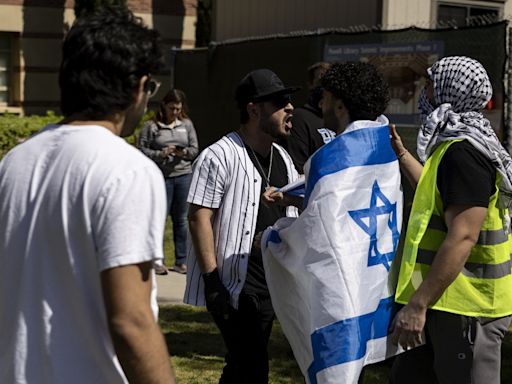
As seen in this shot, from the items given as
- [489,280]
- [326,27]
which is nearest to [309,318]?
[489,280]

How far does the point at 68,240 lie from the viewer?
2.61 m

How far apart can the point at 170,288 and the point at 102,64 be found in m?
7.33

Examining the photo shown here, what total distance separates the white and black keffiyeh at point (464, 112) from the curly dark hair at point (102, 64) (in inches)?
66.5

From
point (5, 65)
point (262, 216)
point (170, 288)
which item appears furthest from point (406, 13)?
point (5, 65)

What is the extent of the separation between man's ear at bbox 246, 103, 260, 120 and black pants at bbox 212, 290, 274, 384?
854 millimetres

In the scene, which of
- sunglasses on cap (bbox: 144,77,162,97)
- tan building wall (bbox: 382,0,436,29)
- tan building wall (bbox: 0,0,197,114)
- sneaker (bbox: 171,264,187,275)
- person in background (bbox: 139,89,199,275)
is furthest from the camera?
tan building wall (bbox: 0,0,197,114)

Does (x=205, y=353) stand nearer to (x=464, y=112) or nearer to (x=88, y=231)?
(x=464, y=112)

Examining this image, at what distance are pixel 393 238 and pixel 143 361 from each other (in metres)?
2.00

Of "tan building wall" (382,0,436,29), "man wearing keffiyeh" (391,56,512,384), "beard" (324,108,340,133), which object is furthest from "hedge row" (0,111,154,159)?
"man wearing keffiyeh" (391,56,512,384)

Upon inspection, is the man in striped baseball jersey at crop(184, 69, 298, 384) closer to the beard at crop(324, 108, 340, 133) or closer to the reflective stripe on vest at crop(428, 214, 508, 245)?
the beard at crop(324, 108, 340, 133)

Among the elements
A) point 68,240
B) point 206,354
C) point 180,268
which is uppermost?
point 68,240

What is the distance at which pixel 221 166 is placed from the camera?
193 inches

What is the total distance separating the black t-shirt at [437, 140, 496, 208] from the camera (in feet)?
12.8

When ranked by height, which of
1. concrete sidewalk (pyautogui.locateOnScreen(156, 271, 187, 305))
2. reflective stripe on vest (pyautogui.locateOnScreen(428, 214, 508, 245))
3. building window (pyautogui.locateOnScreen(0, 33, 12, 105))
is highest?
building window (pyautogui.locateOnScreen(0, 33, 12, 105))
